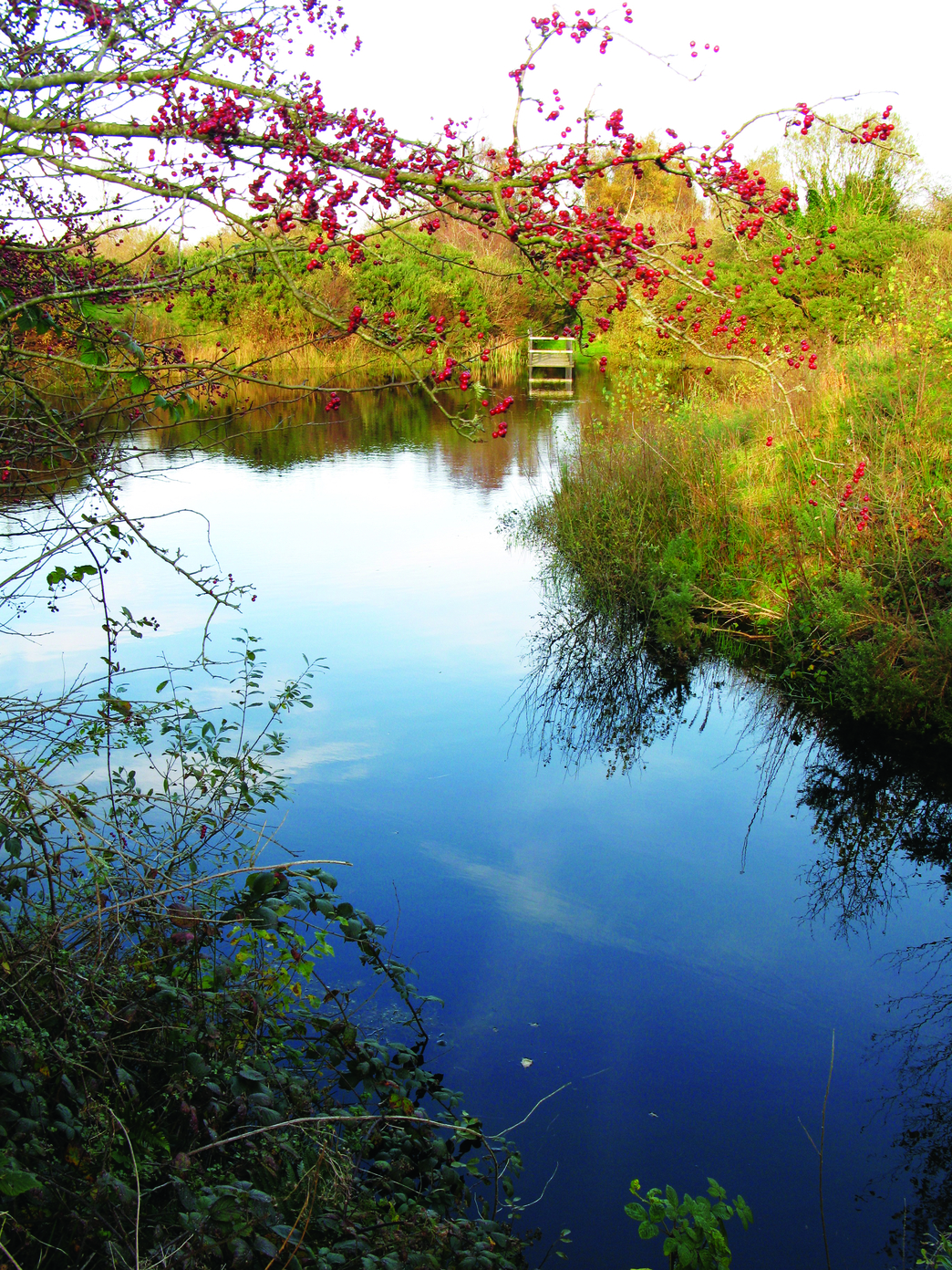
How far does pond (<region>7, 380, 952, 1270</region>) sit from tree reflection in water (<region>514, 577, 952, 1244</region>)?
0.02 meters

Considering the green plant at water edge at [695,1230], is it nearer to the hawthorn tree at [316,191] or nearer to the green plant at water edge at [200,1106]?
the green plant at water edge at [200,1106]

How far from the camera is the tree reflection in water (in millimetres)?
3461

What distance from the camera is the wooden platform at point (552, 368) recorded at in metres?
24.2

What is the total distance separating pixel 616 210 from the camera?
261 cm

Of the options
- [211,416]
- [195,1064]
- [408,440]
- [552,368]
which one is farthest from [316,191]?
[552,368]

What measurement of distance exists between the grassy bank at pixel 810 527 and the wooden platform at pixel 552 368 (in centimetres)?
1482

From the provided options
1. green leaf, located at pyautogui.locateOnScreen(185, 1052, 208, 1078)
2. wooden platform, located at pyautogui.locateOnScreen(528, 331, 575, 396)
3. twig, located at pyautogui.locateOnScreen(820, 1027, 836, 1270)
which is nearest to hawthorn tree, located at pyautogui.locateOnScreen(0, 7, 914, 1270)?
green leaf, located at pyautogui.locateOnScreen(185, 1052, 208, 1078)

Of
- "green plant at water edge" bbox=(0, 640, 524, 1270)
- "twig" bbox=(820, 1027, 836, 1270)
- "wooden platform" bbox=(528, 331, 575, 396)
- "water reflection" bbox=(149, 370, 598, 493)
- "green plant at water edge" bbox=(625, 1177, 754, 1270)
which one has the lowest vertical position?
"twig" bbox=(820, 1027, 836, 1270)

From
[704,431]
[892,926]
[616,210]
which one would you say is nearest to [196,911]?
[616,210]

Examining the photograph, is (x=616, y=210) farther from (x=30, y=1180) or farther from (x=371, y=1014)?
(x=371, y=1014)

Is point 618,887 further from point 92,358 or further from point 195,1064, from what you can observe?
point 92,358

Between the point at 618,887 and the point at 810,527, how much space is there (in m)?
3.23

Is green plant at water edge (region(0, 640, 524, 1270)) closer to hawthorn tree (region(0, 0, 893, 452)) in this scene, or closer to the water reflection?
hawthorn tree (region(0, 0, 893, 452))

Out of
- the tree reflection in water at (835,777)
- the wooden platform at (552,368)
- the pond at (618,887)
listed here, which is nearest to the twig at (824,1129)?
the pond at (618,887)
